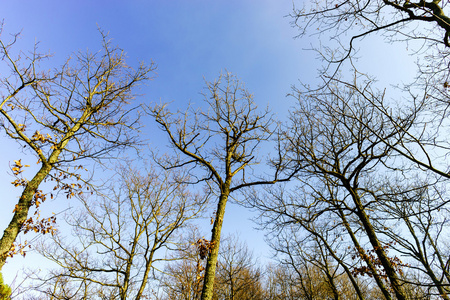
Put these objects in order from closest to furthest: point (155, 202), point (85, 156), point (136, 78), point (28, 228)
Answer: point (28, 228) → point (85, 156) → point (136, 78) → point (155, 202)

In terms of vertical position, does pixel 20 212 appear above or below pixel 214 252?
above

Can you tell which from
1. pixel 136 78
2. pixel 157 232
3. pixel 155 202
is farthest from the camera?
pixel 155 202

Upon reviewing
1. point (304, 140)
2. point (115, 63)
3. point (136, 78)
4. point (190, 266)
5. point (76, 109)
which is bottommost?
point (190, 266)

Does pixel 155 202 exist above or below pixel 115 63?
below

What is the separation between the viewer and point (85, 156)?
19.4 feet

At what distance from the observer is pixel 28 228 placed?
16.6 ft

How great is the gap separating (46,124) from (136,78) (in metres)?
3.08

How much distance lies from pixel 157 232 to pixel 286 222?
24.4 feet

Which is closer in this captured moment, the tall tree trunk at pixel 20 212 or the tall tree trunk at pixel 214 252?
the tall tree trunk at pixel 20 212

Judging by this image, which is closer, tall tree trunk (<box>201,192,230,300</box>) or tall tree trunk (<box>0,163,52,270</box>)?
tall tree trunk (<box>0,163,52,270</box>)

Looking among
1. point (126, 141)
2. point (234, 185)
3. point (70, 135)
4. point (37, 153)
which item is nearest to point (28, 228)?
point (37, 153)

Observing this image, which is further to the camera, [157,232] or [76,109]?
[157,232]

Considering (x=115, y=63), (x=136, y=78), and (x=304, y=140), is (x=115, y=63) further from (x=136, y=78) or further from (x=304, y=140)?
(x=304, y=140)

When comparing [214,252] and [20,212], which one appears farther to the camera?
[214,252]
